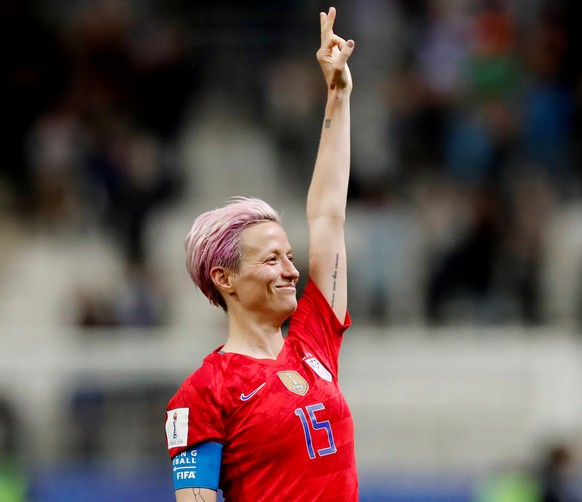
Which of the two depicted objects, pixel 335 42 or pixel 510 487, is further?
pixel 510 487

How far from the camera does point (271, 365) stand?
4645 millimetres

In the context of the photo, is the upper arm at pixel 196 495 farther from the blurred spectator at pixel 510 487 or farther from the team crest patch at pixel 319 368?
the blurred spectator at pixel 510 487

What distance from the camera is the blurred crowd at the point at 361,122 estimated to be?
11836 millimetres

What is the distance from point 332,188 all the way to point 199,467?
1.29m

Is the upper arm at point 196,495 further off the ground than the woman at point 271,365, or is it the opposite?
the woman at point 271,365

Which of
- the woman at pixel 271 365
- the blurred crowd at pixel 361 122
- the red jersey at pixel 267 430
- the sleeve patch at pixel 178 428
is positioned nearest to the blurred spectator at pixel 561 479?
the blurred crowd at pixel 361 122

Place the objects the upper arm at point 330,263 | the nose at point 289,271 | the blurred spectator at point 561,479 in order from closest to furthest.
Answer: the nose at point 289,271 → the upper arm at point 330,263 → the blurred spectator at point 561,479

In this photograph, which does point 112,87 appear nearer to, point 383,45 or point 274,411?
point 383,45

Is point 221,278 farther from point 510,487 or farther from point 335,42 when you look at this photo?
point 510,487

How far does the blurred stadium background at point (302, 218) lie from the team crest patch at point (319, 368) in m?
5.63

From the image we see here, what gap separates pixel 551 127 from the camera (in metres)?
13.4

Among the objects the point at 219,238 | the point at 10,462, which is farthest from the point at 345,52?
the point at 10,462

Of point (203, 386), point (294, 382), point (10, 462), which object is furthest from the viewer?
point (10, 462)

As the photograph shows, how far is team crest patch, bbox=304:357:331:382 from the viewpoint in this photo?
471 cm
